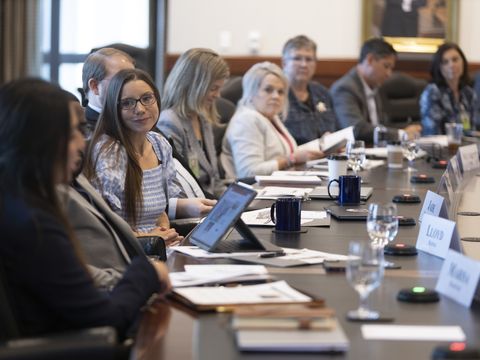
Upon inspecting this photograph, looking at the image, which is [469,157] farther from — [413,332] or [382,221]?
[413,332]

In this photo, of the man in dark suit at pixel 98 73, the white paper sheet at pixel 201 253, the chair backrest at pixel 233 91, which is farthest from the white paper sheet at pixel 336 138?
the white paper sheet at pixel 201 253

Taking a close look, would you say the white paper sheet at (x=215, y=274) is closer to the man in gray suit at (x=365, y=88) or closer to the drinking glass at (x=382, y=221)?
the drinking glass at (x=382, y=221)

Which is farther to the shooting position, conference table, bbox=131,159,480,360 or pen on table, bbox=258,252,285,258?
pen on table, bbox=258,252,285,258

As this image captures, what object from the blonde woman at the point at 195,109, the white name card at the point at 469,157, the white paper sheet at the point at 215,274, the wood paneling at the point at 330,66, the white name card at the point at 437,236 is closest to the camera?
the white paper sheet at the point at 215,274

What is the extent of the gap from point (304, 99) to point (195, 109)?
7.45 feet

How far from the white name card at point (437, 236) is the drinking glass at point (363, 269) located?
2.06 feet

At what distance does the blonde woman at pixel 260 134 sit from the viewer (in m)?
5.60

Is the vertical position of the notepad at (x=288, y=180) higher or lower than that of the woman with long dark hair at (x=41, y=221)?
lower

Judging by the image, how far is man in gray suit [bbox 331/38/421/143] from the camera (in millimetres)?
7504

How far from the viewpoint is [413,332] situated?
1941 millimetres

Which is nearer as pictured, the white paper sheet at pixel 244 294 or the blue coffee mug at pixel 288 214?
the white paper sheet at pixel 244 294

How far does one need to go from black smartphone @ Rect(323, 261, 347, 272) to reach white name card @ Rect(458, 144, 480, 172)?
266cm

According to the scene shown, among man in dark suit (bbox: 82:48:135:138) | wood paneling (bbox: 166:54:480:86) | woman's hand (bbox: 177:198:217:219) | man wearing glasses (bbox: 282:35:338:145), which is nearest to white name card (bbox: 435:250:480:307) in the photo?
woman's hand (bbox: 177:198:217:219)

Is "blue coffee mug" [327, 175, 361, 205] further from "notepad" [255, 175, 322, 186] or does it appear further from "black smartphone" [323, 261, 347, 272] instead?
"black smartphone" [323, 261, 347, 272]
